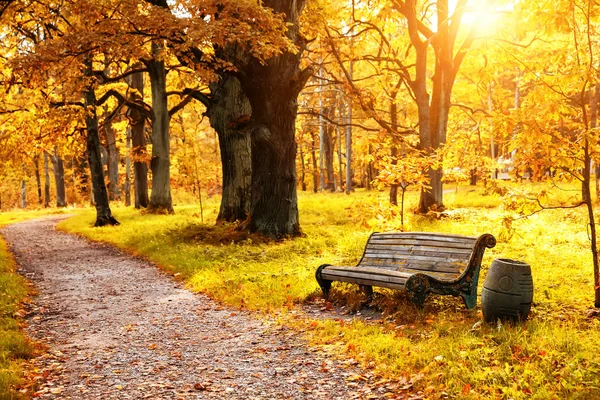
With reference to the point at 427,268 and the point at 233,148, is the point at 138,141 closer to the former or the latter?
the point at 233,148

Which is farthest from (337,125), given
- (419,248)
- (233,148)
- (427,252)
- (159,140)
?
(427,252)

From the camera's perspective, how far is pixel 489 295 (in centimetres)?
549

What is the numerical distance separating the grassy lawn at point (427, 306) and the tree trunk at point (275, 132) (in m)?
0.71

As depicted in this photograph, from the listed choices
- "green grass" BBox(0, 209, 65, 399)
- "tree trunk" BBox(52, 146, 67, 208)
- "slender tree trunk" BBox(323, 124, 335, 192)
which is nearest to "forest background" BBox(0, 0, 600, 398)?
"green grass" BBox(0, 209, 65, 399)

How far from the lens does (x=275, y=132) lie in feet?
41.4

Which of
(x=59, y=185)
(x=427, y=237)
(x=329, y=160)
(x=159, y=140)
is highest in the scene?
(x=159, y=140)

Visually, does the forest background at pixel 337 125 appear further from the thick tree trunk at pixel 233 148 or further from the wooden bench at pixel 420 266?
the wooden bench at pixel 420 266

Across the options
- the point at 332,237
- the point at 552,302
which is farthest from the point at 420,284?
the point at 332,237

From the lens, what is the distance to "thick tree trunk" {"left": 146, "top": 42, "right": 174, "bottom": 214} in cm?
2025

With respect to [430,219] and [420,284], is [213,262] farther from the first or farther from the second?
[430,219]

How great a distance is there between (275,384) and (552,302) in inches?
150

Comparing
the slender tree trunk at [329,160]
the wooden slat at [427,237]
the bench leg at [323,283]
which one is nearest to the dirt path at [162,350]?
the bench leg at [323,283]

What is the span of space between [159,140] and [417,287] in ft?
54.9

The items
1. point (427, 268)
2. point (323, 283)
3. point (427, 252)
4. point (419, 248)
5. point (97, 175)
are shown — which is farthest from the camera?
point (97, 175)
